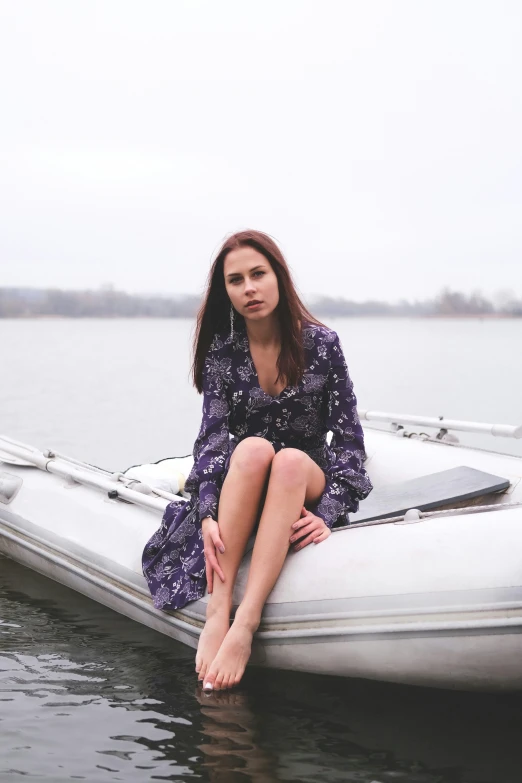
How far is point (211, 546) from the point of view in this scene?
2533mm

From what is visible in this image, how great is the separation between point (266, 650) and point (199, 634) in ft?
0.68

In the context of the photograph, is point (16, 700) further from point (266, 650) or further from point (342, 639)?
point (342, 639)

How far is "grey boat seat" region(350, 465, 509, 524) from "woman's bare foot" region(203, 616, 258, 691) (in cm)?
73

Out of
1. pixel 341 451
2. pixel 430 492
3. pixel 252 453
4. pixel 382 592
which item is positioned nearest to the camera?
pixel 382 592

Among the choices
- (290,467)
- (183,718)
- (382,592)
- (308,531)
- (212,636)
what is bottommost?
(183,718)

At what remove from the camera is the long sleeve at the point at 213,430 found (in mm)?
2627

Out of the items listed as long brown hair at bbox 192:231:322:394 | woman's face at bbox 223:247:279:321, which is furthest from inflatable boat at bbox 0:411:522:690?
woman's face at bbox 223:247:279:321

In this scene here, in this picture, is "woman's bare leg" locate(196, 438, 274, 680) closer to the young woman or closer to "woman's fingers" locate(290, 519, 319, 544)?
the young woman

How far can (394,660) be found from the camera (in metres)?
2.38

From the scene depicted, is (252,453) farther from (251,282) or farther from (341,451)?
(251,282)

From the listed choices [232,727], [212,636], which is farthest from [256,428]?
[232,727]

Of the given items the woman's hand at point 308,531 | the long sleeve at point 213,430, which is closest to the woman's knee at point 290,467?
the woman's hand at point 308,531

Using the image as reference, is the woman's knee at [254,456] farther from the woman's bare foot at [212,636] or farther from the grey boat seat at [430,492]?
the grey boat seat at [430,492]

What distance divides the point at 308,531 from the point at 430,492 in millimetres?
923
